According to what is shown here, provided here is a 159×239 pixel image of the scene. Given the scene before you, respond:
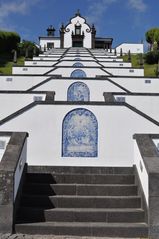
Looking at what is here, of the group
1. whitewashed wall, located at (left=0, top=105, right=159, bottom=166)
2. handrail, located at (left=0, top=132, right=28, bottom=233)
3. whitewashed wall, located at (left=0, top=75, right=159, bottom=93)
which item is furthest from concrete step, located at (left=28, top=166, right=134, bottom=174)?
whitewashed wall, located at (left=0, top=75, right=159, bottom=93)

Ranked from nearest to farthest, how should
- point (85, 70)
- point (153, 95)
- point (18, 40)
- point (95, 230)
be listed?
1. point (95, 230)
2. point (153, 95)
3. point (85, 70)
4. point (18, 40)

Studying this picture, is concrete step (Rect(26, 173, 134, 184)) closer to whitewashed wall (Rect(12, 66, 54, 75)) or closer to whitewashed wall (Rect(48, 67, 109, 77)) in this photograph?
whitewashed wall (Rect(48, 67, 109, 77))

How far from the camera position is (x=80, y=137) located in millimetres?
9508

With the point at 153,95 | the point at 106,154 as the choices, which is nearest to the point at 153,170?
the point at 106,154

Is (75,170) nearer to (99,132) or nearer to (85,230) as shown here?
(99,132)

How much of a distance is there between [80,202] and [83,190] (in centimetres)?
40

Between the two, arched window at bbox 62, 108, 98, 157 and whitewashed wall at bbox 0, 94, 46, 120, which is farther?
whitewashed wall at bbox 0, 94, 46, 120

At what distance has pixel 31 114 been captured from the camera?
9.99 meters

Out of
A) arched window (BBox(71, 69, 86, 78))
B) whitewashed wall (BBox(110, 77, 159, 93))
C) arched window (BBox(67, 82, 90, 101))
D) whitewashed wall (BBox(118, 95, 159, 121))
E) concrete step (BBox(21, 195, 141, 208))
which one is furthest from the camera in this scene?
arched window (BBox(71, 69, 86, 78))

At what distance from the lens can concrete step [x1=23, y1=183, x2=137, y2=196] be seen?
298 inches

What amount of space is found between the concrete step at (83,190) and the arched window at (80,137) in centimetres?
194

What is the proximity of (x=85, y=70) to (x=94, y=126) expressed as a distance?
12506 millimetres

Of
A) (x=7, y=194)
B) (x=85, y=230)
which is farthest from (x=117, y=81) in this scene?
(x=7, y=194)

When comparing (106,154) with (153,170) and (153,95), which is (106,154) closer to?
(153,170)
